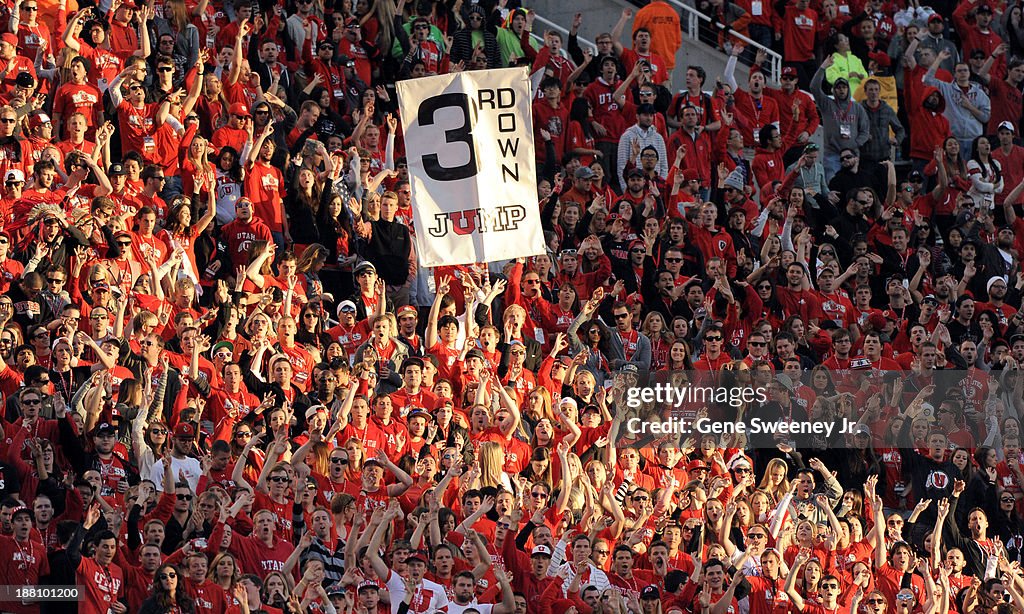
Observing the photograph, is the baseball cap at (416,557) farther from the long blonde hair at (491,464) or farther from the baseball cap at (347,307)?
the baseball cap at (347,307)

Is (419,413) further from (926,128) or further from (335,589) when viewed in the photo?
(926,128)

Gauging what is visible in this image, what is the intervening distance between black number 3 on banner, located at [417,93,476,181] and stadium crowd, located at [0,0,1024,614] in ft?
6.46

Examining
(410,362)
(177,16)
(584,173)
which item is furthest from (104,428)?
(584,173)

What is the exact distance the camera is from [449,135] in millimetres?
16578

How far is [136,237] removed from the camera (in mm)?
18047

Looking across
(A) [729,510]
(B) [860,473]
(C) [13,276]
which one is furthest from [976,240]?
(C) [13,276]

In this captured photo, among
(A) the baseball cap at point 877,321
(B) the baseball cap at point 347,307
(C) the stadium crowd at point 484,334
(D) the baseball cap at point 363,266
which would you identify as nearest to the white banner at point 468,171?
(C) the stadium crowd at point 484,334

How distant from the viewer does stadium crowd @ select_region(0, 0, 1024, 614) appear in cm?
1596

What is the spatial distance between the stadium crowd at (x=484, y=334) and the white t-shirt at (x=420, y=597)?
0.02m

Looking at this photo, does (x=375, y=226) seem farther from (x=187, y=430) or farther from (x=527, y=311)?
(x=187, y=430)

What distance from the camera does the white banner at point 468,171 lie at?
16422mm

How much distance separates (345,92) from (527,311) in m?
3.27

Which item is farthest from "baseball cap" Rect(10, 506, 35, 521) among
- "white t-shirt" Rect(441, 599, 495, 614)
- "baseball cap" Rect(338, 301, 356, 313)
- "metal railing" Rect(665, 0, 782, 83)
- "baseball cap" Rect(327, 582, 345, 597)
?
"metal railing" Rect(665, 0, 782, 83)

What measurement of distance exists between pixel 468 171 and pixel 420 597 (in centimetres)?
310
